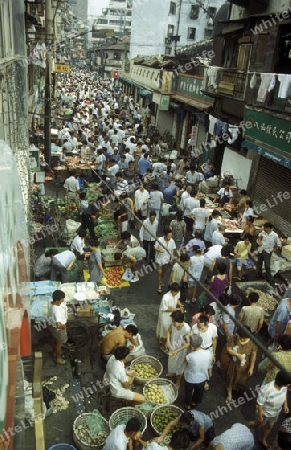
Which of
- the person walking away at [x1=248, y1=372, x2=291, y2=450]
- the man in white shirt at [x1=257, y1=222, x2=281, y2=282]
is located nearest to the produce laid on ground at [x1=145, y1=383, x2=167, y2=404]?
the person walking away at [x1=248, y1=372, x2=291, y2=450]

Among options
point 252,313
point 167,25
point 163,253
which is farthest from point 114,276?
point 167,25

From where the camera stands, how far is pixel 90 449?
19.1ft

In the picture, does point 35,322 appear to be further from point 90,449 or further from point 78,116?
point 78,116

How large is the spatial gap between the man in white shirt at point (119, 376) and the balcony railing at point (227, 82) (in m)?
12.2

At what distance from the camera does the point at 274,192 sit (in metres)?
14.4

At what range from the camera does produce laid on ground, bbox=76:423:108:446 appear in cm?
593

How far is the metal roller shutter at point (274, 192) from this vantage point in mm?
13484

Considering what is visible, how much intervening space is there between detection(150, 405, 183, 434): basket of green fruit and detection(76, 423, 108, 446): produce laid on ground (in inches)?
32.3

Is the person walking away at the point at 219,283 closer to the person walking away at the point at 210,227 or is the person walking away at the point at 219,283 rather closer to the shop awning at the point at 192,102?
the person walking away at the point at 210,227

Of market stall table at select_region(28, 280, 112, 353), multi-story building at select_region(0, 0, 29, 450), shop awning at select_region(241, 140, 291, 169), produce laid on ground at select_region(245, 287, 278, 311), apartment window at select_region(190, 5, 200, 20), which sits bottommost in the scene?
produce laid on ground at select_region(245, 287, 278, 311)

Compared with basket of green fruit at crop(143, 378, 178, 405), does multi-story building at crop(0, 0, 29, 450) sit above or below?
above

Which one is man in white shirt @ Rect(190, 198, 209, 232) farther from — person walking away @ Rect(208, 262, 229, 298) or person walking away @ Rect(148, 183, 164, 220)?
person walking away @ Rect(208, 262, 229, 298)

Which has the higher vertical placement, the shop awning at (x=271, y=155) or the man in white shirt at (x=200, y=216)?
the shop awning at (x=271, y=155)

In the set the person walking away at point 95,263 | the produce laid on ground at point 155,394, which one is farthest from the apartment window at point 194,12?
the produce laid on ground at point 155,394
